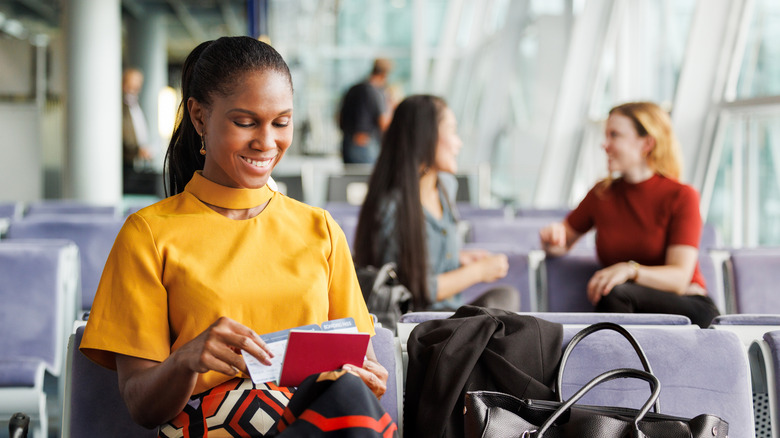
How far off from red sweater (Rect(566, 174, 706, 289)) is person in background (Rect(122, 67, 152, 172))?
728 centimetres

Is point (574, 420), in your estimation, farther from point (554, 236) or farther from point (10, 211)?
point (10, 211)

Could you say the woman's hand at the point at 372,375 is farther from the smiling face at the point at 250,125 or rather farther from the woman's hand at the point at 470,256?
the woman's hand at the point at 470,256

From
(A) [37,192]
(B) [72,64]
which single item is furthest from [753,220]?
(A) [37,192]

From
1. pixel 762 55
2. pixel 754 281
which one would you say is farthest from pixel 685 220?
pixel 762 55

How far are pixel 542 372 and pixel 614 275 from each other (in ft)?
3.88

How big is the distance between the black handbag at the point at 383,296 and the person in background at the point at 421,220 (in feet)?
0.68

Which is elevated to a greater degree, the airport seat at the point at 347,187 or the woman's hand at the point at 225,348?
the airport seat at the point at 347,187

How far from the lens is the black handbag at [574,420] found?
4.35 ft

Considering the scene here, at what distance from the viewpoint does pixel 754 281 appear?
2.77 m

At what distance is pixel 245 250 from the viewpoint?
1.41 metres

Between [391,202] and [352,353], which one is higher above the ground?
[391,202]

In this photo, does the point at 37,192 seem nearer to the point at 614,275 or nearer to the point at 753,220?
the point at 753,220

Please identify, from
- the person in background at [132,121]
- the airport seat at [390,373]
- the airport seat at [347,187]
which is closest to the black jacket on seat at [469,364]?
the airport seat at [390,373]

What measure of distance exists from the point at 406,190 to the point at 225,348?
1573mm
